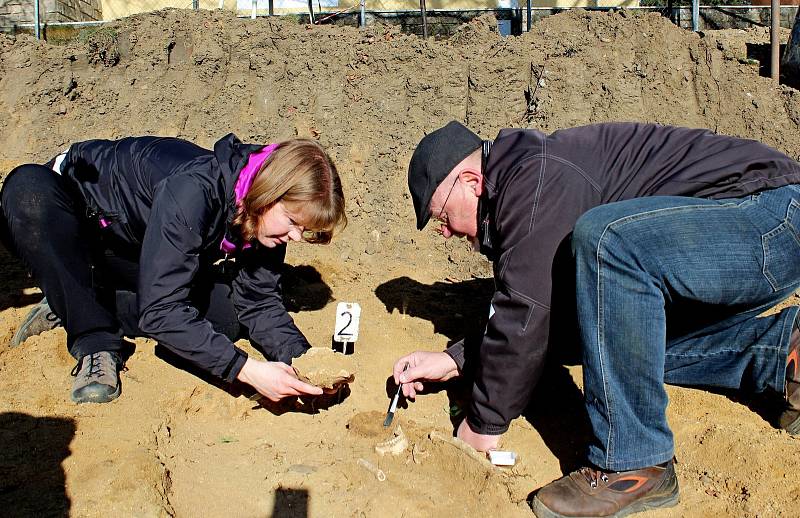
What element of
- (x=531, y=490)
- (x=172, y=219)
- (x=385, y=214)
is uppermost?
(x=172, y=219)

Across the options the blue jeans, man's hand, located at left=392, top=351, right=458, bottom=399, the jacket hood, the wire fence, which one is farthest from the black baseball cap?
the wire fence

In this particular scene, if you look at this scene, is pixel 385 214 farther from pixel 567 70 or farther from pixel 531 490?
pixel 531 490

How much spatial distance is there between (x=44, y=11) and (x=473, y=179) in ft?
30.6

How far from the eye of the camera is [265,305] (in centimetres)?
332

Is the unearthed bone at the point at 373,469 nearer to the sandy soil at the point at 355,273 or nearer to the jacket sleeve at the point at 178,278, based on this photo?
the sandy soil at the point at 355,273

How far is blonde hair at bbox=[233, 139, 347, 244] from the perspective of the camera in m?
2.55

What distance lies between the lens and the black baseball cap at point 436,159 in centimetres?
235

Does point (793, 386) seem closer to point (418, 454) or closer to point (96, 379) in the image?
point (418, 454)

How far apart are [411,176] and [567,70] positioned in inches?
139

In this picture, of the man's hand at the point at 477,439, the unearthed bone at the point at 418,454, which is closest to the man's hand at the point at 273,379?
the unearthed bone at the point at 418,454

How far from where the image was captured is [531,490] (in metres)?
2.34

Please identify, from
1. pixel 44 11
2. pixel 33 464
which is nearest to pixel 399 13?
pixel 44 11

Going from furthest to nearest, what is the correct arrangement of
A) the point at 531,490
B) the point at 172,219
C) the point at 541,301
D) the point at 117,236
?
the point at 117,236 < the point at 172,219 < the point at 531,490 < the point at 541,301

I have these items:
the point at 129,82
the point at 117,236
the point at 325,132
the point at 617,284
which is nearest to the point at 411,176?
the point at 617,284
